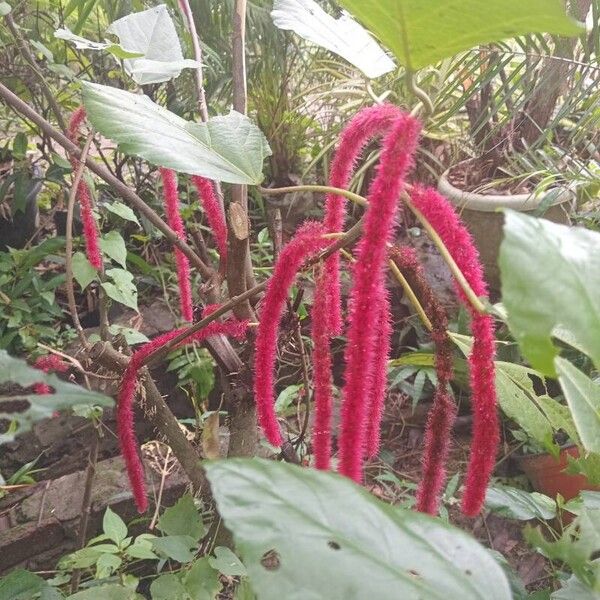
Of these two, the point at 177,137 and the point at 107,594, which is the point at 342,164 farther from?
the point at 107,594

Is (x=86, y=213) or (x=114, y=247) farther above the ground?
(x=86, y=213)

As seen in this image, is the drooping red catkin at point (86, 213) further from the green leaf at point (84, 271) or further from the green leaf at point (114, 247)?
the green leaf at point (114, 247)

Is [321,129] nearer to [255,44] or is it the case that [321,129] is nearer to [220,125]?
[255,44]

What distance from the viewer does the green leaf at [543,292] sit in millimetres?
270

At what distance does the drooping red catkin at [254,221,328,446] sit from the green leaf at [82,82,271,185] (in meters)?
0.09

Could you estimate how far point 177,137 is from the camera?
0.53 m

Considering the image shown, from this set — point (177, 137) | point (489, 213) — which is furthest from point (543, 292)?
point (489, 213)

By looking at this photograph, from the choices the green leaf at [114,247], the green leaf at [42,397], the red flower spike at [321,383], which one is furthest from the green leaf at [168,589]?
the green leaf at [114,247]

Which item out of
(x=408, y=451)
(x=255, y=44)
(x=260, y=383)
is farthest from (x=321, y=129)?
(x=260, y=383)

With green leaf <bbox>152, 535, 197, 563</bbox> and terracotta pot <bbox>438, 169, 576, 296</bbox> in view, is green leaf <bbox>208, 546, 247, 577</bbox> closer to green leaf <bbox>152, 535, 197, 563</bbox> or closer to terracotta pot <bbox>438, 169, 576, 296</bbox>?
green leaf <bbox>152, 535, 197, 563</bbox>

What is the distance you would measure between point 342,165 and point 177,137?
0.14 meters

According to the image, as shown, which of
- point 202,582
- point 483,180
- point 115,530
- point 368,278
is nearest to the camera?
point 368,278

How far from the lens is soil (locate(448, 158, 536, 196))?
1916mm

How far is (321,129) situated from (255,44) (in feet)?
1.68
